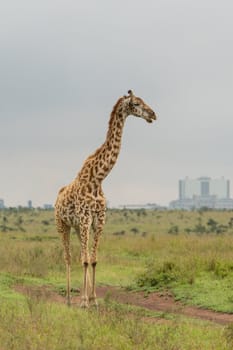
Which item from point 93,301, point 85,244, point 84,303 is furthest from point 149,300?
point 85,244

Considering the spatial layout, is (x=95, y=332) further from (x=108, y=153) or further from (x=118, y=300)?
(x=118, y=300)

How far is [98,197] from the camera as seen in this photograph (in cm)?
1273

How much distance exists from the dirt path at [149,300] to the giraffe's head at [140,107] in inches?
124

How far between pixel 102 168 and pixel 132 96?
139 cm

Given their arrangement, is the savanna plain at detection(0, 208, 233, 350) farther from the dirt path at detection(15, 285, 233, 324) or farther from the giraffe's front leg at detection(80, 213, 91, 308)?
the giraffe's front leg at detection(80, 213, 91, 308)

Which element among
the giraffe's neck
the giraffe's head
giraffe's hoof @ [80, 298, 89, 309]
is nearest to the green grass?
giraffe's hoof @ [80, 298, 89, 309]

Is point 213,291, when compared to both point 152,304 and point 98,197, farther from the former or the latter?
point 98,197

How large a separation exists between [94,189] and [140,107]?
1.67 metres

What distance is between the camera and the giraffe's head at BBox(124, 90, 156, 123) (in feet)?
42.3

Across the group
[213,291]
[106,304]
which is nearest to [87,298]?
[106,304]

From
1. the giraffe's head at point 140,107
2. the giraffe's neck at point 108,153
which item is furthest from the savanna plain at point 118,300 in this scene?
the giraffe's head at point 140,107

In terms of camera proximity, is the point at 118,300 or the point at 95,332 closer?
the point at 95,332

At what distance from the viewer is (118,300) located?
45.3 feet

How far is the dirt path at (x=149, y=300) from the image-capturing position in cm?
1262
